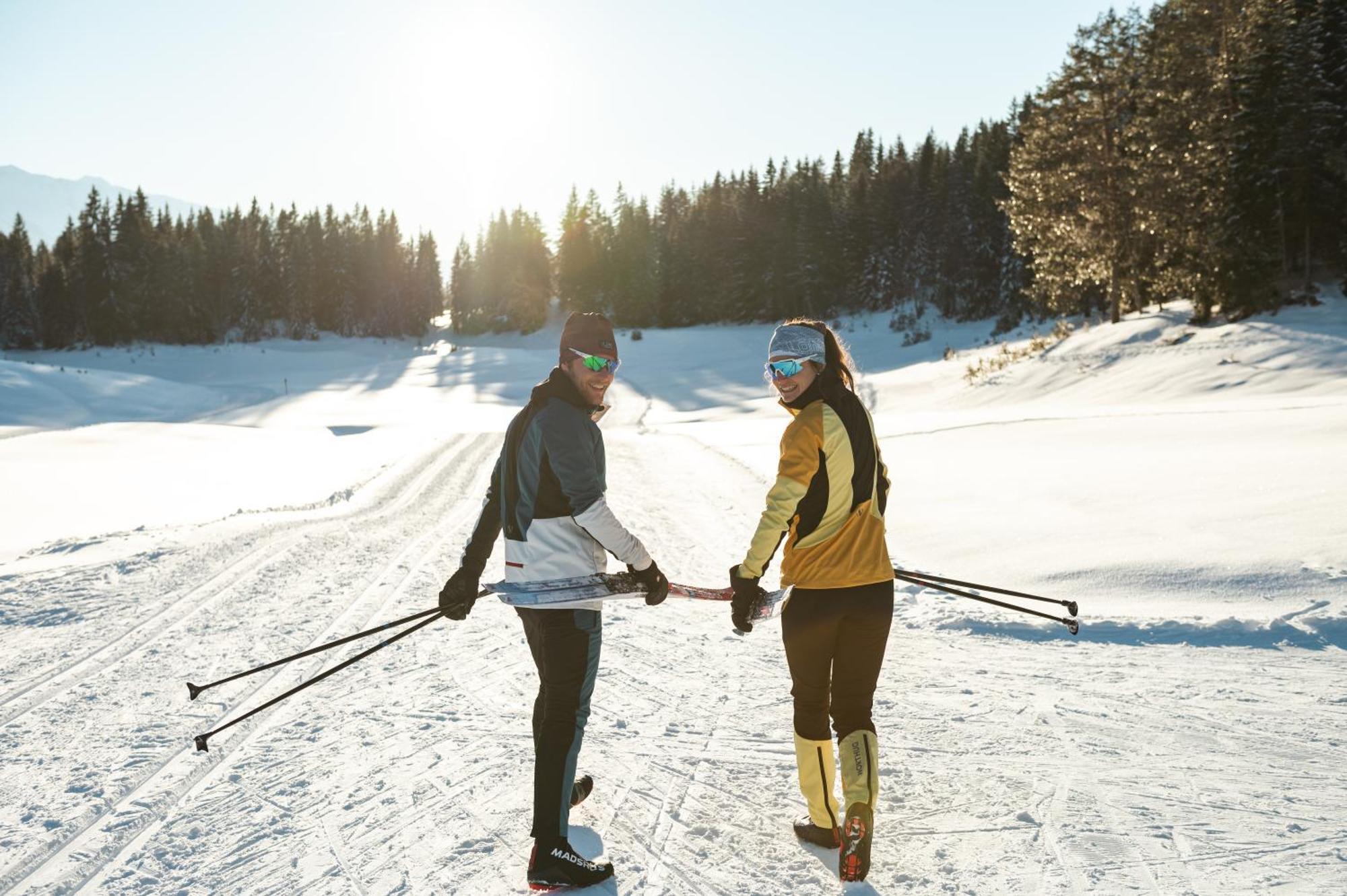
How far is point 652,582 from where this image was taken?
3334 millimetres

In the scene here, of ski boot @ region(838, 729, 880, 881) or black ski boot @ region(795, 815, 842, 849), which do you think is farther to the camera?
black ski boot @ region(795, 815, 842, 849)

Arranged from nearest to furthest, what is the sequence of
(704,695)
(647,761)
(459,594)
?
(459,594) < (647,761) < (704,695)

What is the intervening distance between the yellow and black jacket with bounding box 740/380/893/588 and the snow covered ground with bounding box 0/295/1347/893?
124 centimetres

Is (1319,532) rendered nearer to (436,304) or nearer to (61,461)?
(61,461)

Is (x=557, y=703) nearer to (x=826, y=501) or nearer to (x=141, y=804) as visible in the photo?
(x=826, y=501)

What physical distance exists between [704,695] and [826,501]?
2.30m

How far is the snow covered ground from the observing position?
3344 millimetres

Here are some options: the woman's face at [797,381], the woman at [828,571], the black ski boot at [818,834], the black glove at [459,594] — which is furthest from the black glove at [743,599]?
the black glove at [459,594]

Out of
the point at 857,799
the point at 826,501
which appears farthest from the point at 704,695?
the point at 826,501

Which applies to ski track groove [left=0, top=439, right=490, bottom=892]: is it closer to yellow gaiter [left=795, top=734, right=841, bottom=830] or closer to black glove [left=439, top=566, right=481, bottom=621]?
black glove [left=439, top=566, right=481, bottom=621]

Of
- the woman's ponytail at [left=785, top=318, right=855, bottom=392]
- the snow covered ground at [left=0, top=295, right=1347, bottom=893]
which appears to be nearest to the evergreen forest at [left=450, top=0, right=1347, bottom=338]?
the snow covered ground at [left=0, top=295, right=1347, bottom=893]

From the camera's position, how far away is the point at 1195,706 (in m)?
4.55

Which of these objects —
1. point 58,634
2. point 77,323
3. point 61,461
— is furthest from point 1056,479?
point 77,323

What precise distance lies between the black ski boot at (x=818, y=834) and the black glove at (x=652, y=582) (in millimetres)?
1177
